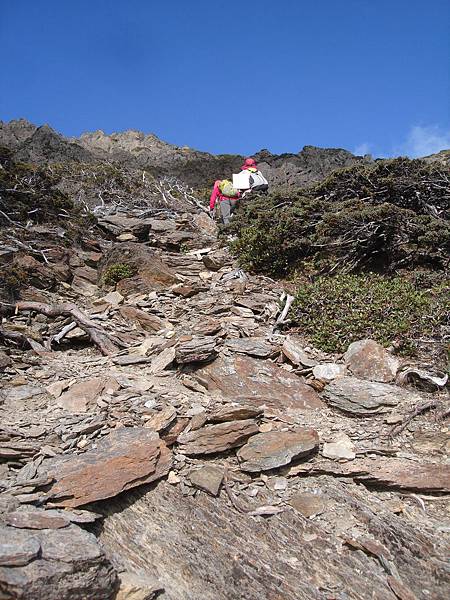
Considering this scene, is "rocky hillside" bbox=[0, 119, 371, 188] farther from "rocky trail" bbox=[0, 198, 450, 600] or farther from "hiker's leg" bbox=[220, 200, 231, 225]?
"rocky trail" bbox=[0, 198, 450, 600]

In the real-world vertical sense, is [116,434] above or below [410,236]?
below

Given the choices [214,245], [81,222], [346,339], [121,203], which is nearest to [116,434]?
[346,339]

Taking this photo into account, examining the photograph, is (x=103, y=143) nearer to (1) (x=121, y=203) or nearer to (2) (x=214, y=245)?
(1) (x=121, y=203)

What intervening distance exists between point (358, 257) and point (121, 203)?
11.1 meters

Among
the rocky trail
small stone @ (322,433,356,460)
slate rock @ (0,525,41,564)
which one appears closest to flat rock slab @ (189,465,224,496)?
the rocky trail

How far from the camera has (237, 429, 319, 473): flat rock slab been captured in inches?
203

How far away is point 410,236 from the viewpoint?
10188 mm

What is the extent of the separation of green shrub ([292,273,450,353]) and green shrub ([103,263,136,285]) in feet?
12.7

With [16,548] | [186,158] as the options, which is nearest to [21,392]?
[16,548]

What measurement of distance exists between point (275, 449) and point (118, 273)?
6.54 metres

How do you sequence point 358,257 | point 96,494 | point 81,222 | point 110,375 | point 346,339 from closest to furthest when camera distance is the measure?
point 96,494, point 110,375, point 346,339, point 358,257, point 81,222

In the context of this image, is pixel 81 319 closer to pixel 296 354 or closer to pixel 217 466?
pixel 296 354

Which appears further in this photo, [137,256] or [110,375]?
[137,256]

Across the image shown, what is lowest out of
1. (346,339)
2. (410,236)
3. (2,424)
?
(2,424)
